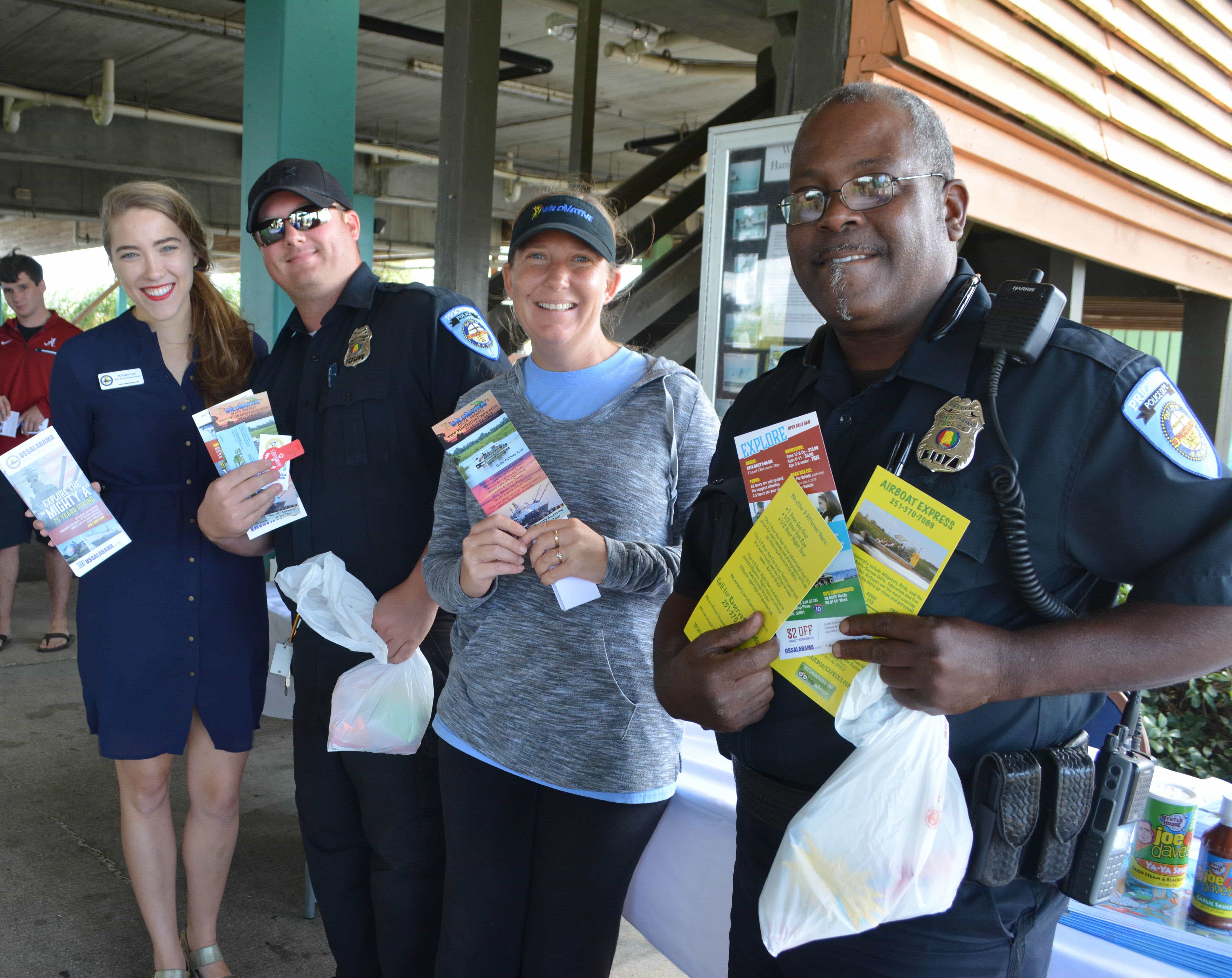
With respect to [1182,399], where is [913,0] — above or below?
above

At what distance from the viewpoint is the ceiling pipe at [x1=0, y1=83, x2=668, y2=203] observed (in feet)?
32.7

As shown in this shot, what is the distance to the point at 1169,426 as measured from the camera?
3.27 ft

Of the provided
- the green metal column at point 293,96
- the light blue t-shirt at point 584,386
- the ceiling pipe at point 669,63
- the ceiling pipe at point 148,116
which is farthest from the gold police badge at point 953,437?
the ceiling pipe at point 148,116

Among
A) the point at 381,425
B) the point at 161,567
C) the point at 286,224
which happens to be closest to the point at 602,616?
the point at 381,425

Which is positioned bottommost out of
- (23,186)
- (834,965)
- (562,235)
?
(834,965)

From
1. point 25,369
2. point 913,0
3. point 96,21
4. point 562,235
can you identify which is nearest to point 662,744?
point 562,235

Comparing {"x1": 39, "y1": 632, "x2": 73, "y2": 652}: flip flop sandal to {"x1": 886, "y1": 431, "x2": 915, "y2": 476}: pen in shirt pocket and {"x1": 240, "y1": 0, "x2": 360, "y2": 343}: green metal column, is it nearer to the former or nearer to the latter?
{"x1": 240, "y1": 0, "x2": 360, "y2": 343}: green metal column

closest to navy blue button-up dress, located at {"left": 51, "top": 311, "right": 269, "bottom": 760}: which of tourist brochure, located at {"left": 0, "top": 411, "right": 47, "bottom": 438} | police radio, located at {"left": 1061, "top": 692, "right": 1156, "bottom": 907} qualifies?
police radio, located at {"left": 1061, "top": 692, "right": 1156, "bottom": 907}

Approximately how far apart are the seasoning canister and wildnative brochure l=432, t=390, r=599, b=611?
0.92 m

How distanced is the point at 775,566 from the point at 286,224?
154cm

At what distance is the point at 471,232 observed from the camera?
4.59 meters

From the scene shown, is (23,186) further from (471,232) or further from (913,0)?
(913,0)

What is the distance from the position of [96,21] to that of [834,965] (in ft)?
32.9

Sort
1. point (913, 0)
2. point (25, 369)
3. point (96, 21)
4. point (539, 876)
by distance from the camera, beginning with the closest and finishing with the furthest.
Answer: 1. point (539, 876)
2. point (913, 0)
3. point (25, 369)
4. point (96, 21)
